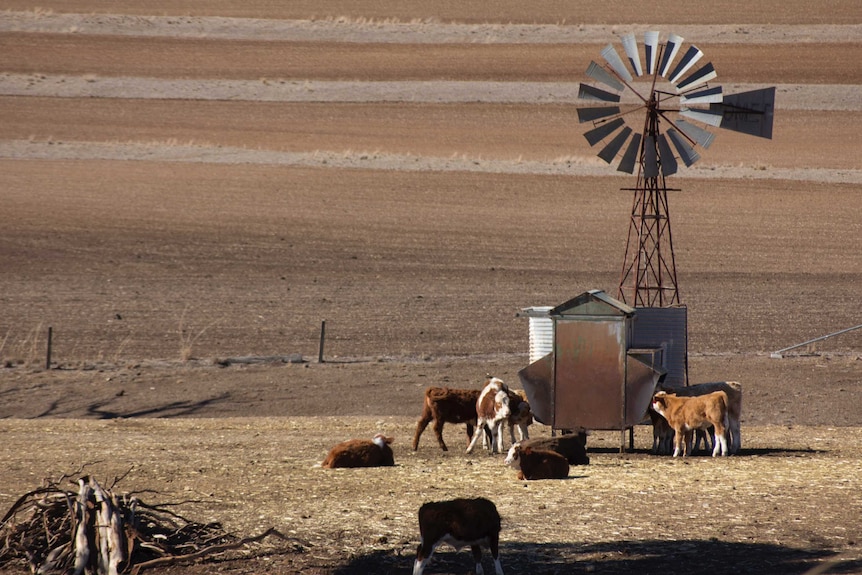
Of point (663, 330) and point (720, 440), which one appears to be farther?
point (663, 330)

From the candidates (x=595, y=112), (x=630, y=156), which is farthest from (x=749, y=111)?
(x=595, y=112)

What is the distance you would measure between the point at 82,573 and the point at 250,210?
34.8m

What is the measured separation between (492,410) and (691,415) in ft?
8.69

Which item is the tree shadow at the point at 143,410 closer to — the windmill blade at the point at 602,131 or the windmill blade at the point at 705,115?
the windmill blade at the point at 602,131

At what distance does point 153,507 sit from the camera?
11953 millimetres

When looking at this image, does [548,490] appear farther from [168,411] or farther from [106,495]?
[168,411]

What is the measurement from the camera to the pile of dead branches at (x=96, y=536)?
1109 centimetres

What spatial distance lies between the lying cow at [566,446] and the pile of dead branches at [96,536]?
473cm

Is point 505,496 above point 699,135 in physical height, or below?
below

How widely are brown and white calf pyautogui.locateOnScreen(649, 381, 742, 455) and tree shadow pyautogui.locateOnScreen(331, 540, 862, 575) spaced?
566 cm

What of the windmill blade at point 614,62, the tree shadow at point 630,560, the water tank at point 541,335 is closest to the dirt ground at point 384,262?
the tree shadow at point 630,560

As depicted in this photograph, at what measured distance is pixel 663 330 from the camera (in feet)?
64.0

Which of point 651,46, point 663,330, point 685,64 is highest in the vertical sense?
point 651,46

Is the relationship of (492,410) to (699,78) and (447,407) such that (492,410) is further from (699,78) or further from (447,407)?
(699,78)
